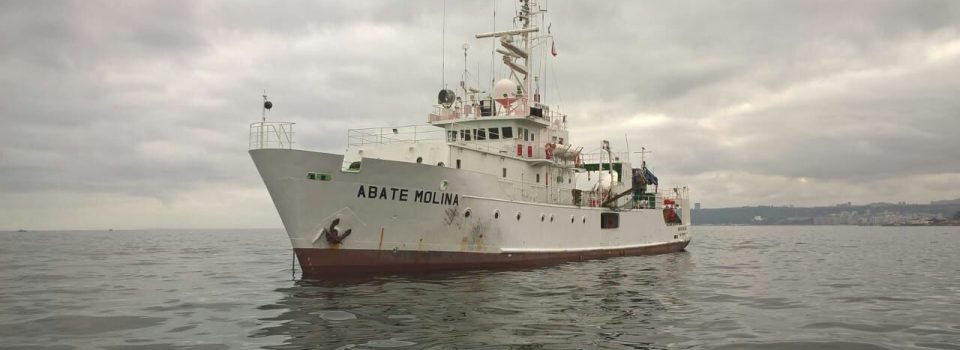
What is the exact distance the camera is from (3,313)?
528 inches

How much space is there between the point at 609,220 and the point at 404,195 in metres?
15.2

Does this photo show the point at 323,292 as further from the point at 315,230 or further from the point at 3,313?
the point at 3,313

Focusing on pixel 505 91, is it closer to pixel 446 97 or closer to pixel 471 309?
pixel 446 97

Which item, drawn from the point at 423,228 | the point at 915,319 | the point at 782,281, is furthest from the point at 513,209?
the point at 915,319

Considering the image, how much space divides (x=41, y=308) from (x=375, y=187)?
9184 mm

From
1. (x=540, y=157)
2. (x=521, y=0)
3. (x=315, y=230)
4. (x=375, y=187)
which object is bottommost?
(x=315, y=230)

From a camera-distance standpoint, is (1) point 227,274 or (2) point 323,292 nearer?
(2) point 323,292

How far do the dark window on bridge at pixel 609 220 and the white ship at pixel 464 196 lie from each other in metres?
0.05

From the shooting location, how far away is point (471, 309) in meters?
13.8

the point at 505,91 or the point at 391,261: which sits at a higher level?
the point at 505,91

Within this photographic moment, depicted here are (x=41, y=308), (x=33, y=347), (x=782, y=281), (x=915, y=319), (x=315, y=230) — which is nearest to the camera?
(x=33, y=347)

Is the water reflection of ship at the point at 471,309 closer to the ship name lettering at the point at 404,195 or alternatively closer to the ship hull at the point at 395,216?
the ship hull at the point at 395,216

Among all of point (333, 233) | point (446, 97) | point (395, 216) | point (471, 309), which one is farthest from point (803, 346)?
point (446, 97)

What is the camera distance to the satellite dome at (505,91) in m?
28.3
